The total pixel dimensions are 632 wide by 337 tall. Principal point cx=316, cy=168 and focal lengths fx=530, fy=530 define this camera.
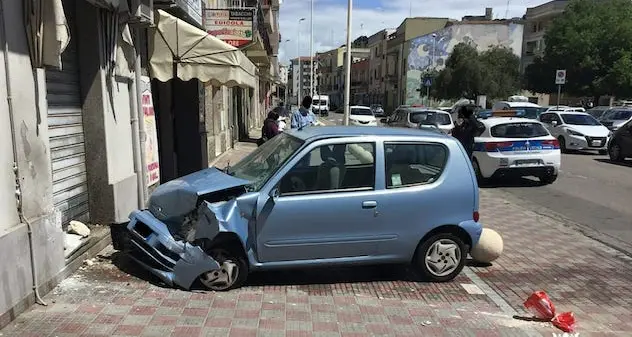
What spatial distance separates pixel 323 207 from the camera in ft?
16.5

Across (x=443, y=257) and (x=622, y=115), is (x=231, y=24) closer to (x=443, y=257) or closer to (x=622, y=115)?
(x=443, y=257)

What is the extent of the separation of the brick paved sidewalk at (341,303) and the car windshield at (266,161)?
3.45 feet

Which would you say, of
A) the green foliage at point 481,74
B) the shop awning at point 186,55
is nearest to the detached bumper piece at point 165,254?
the shop awning at point 186,55

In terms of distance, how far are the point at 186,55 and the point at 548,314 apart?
5947mm

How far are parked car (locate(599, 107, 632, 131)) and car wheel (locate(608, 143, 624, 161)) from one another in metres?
7.17

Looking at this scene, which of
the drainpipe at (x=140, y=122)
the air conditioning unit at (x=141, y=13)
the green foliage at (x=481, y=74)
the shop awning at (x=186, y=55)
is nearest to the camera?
the air conditioning unit at (x=141, y=13)

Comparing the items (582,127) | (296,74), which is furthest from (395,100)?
(582,127)

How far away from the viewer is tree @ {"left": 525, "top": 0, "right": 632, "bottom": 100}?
37906mm

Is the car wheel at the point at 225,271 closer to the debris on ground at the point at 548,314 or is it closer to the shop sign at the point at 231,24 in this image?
the debris on ground at the point at 548,314

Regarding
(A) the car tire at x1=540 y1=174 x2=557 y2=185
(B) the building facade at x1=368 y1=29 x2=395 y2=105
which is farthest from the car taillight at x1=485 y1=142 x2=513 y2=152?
(B) the building facade at x1=368 y1=29 x2=395 y2=105

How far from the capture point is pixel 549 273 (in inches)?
238

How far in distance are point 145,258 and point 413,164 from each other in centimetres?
280

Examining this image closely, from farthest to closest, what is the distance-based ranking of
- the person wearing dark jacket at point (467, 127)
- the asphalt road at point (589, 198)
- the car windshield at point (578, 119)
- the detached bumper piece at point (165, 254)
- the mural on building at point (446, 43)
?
the mural on building at point (446, 43) → the car windshield at point (578, 119) → the person wearing dark jacket at point (467, 127) → the asphalt road at point (589, 198) → the detached bumper piece at point (165, 254)

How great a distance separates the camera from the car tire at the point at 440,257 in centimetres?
546
